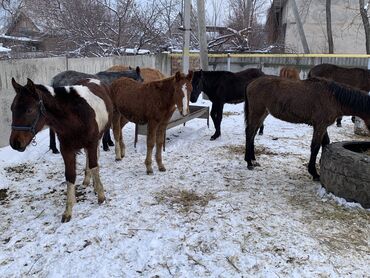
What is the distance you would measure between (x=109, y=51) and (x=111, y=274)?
13181 millimetres

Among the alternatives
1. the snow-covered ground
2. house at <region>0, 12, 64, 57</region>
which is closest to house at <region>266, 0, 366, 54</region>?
house at <region>0, 12, 64, 57</region>

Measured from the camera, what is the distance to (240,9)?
74.0ft

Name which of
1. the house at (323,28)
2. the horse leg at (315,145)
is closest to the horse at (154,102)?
the horse leg at (315,145)

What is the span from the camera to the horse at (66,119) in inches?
140

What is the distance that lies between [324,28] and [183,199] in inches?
773

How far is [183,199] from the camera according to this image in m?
4.59

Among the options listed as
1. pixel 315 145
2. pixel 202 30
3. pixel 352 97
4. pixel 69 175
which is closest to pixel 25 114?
pixel 69 175

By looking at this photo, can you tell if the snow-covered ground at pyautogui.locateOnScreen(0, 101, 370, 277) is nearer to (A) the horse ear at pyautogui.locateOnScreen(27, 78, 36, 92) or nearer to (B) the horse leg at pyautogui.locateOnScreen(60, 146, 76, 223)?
(B) the horse leg at pyautogui.locateOnScreen(60, 146, 76, 223)

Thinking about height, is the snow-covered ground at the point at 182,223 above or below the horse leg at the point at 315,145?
below

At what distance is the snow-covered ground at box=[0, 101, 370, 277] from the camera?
3.16 meters

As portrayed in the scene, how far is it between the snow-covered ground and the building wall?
16.4 m

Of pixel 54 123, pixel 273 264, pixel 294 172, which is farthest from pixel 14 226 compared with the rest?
pixel 294 172

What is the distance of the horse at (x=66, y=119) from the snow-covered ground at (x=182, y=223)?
50 cm

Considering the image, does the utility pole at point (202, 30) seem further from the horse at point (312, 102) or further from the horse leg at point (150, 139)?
the horse leg at point (150, 139)
